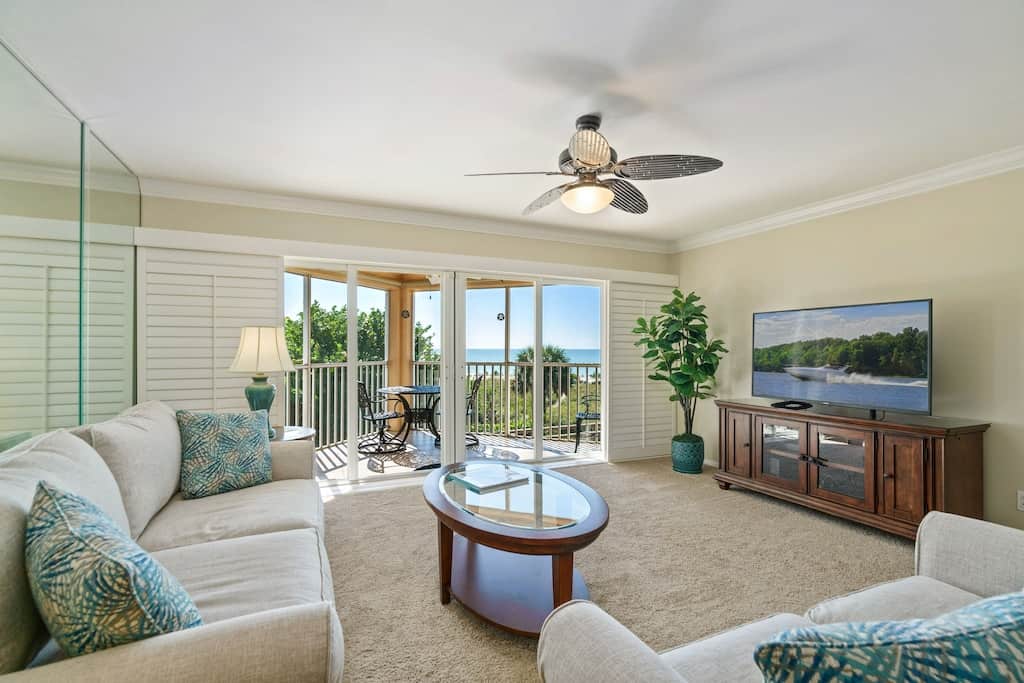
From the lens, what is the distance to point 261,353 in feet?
9.93

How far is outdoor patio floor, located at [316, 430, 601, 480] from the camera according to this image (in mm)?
4215

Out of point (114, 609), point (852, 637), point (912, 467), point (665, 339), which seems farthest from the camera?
point (665, 339)

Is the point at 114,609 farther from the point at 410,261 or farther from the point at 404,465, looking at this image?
the point at 404,465

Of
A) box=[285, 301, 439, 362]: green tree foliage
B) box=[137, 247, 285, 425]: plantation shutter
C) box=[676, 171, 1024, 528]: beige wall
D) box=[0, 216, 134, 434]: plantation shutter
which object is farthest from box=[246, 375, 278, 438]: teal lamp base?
box=[676, 171, 1024, 528]: beige wall

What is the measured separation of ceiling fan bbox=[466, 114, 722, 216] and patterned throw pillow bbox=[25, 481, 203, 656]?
2040 millimetres

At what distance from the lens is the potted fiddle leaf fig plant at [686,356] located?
432 cm

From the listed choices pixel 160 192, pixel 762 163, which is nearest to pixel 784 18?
pixel 762 163

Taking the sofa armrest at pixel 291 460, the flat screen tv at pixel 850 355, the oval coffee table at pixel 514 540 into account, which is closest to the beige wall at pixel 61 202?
the sofa armrest at pixel 291 460

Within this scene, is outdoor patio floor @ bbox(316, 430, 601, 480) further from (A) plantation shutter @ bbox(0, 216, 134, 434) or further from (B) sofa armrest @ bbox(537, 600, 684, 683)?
(B) sofa armrest @ bbox(537, 600, 684, 683)

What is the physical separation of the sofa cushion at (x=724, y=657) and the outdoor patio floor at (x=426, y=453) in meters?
3.41

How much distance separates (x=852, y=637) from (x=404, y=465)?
4237 mm

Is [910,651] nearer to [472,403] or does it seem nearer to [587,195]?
[587,195]

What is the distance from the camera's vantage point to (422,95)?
2.20 m

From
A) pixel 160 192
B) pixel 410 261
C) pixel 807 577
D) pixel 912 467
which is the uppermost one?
pixel 160 192
